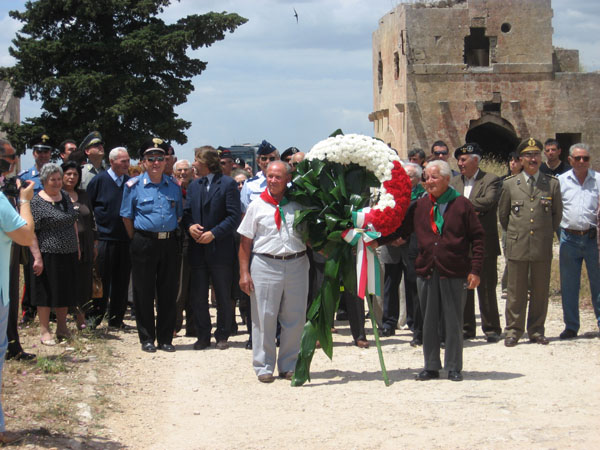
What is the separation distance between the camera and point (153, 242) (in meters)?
9.27

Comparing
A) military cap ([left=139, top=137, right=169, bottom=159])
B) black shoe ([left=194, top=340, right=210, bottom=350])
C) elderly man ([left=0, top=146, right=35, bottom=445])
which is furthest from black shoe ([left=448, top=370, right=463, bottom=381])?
military cap ([left=139, top=137, right=169, bottom=159])

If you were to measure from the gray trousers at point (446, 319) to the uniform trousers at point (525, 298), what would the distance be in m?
1.84

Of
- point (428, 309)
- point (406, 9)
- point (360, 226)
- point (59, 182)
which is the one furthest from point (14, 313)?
point (406, 9)

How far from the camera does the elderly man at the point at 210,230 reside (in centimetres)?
942

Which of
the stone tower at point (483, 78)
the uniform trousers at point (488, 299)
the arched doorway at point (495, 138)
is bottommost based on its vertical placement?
the uniform trousers at point (488, 299)

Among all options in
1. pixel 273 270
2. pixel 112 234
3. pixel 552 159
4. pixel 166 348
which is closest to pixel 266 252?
pixel 273 270

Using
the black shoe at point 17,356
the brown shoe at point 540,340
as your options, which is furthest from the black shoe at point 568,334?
the black shoe at point 17,356

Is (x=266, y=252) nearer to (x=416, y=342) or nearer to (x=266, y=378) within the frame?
(x=266, y=378)

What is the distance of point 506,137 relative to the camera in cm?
3394

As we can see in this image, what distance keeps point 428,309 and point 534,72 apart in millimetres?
25116

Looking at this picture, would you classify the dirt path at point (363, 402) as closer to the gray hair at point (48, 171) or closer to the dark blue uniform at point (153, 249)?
the dark blue uniform at point (153, 249)

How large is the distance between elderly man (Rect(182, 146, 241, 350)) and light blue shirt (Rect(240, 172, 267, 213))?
44cm

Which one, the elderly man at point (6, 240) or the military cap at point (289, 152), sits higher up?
the military cap at point (289, 152)

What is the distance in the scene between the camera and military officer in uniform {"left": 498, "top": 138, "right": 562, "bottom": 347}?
31.0ft
